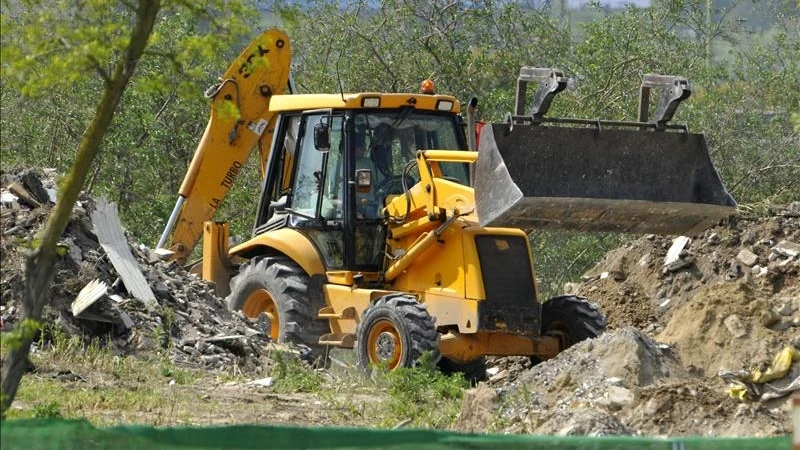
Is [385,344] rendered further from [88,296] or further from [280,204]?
[88,296]

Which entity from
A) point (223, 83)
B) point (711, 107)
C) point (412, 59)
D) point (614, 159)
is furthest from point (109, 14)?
point (711, 107)

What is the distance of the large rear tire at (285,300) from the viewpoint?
13852mm

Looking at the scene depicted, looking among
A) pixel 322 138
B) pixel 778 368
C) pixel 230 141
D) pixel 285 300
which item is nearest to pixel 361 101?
pixel 322 138

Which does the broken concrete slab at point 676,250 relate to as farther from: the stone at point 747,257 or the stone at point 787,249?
the stone at point 787,249

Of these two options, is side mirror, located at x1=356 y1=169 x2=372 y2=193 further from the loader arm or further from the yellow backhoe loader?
the loader arm

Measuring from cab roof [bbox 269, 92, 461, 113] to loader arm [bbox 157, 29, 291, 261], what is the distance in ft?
4.07

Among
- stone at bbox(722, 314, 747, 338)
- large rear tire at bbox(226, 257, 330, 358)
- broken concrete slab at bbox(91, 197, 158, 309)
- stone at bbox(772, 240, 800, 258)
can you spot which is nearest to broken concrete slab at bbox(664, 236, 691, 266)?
stone at bbox(772, 240, 800, 258)

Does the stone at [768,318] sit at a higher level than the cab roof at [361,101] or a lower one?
lower

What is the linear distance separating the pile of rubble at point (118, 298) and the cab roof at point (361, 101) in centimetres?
204

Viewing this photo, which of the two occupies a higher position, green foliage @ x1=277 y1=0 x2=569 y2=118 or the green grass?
green foliage @ x1=277 y1=0 x2=569 y2=118

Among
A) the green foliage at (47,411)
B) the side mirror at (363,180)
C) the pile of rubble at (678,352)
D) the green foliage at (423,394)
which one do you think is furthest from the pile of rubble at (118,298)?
the green foliage at (47,411)

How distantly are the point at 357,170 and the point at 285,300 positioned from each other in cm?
148

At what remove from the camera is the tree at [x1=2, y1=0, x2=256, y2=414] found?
7434 millimetres

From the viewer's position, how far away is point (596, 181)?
12.4 metres
